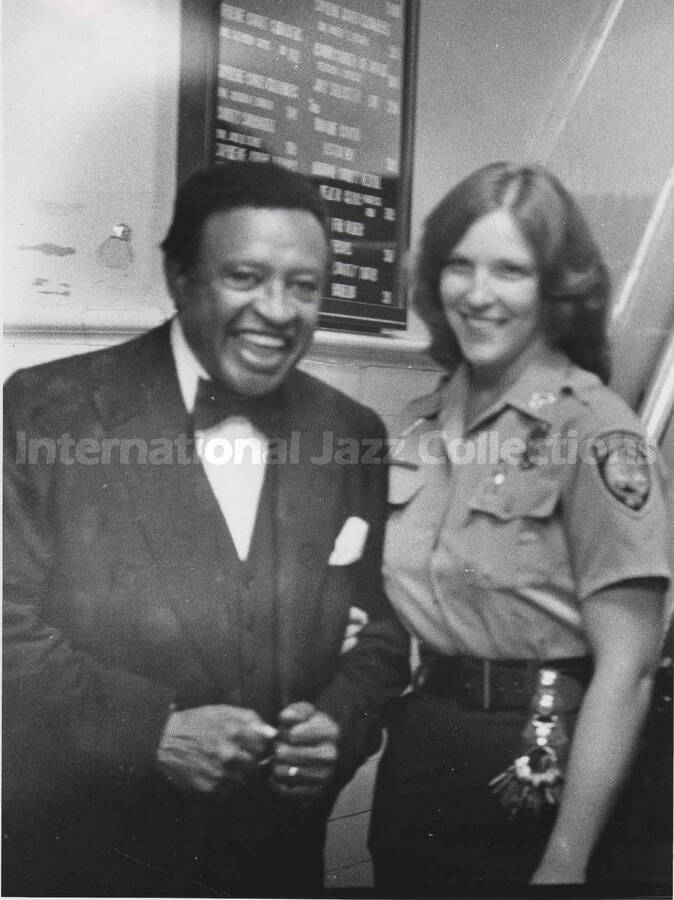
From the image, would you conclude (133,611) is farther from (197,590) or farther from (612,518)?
(612,518)

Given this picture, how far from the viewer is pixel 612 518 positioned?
8.69ft

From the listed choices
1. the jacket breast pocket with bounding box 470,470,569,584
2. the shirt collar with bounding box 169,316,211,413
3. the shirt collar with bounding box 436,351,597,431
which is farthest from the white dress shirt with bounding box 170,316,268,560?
the jacket breast pocket with bounding box 470,470,569,584

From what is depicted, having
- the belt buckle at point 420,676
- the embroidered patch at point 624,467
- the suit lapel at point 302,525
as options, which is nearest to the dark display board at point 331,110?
the suit lapel at point 302,525

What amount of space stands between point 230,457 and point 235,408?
0.12m

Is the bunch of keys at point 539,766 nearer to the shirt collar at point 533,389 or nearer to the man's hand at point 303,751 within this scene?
the man's hand at point 303,751

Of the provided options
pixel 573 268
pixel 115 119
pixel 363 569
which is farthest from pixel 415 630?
pixel 115 119

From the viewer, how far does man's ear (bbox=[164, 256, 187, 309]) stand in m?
2.62

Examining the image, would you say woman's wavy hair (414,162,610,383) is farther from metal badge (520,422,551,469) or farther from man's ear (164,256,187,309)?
man's ear (164,256,187,309)

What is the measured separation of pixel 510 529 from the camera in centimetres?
266

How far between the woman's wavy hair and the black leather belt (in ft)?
2.37

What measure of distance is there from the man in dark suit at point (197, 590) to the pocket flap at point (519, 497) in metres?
0.32

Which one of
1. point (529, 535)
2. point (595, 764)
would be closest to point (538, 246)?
point (529, 535)

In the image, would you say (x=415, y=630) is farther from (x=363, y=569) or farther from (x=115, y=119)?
(x=115, y=119)

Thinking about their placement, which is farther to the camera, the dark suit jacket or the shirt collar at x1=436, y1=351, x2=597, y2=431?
the shirt collar at x1=436, y1=351, x2=597, y2=431
